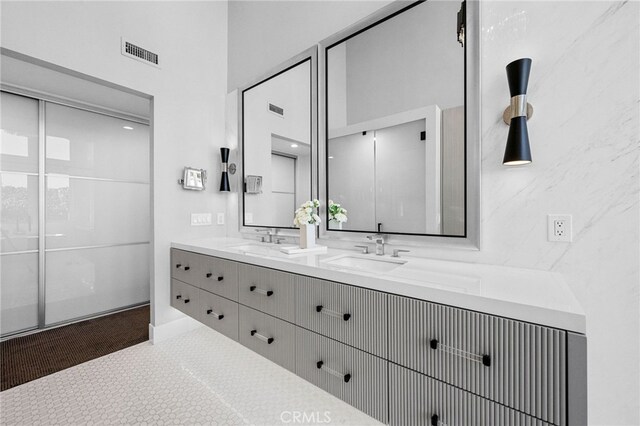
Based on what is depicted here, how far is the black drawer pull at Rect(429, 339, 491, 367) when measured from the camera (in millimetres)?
893

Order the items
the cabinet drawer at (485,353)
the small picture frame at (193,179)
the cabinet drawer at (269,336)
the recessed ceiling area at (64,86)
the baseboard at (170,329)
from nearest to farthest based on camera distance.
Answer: the cabinet drawer at (485,353) → the cabinet drawer at (269,336) → the recessed ceiling area at (64,86) → the baseboard at (170,329) → the small picture frame at (193,179)

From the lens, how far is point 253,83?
266 centimetres

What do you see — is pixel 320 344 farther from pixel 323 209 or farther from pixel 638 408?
pixel 638 408

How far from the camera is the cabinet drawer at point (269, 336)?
A: 149 centimetres

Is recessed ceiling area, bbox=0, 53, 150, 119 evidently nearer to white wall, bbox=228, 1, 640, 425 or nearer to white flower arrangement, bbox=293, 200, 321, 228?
white flower arrangement, bbox=293, 200, 321, 228

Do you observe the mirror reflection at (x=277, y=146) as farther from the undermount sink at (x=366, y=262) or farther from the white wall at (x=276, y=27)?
the undermount sink at (x=366, y=262)

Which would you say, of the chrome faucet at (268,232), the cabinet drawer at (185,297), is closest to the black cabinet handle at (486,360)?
the chrome faucet at (268,232)

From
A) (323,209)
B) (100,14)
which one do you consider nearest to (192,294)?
(323,209)

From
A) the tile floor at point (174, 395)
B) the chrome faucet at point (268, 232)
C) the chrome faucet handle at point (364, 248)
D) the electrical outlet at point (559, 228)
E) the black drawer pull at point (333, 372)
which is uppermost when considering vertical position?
the electrical outlet at point (559, 228)

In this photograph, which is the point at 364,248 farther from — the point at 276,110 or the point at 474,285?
the point at 276,110

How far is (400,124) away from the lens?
171cm

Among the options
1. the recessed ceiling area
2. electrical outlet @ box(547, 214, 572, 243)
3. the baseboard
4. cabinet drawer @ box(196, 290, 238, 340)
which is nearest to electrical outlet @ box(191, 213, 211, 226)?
cabinet drawer @ box(196, 290, 238, 340)

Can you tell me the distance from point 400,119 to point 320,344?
53.4 inches

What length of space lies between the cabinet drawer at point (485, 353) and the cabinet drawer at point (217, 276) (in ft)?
3.72
